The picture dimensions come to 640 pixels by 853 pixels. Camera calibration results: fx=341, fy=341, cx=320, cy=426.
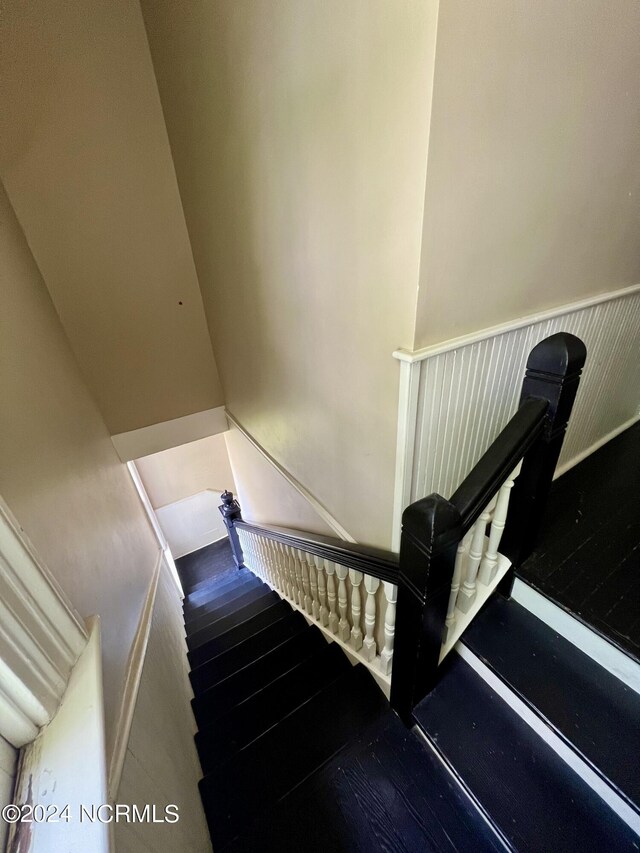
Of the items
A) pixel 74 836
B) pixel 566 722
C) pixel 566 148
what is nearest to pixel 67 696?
pixel 74 836

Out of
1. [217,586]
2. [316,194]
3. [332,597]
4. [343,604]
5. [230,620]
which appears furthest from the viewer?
[217,586]

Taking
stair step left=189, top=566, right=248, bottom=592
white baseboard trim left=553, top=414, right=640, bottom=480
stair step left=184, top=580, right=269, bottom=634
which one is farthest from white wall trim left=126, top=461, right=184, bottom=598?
white baseboard trim left=553, top=414, right=640, bottom=480

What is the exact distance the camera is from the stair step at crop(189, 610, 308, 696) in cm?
183

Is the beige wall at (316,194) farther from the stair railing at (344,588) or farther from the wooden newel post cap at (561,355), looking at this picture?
the wooden newel post cap at (561,355)

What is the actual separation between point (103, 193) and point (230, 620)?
2816 mm

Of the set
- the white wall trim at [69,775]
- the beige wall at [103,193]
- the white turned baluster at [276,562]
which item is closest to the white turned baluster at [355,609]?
the white turned baluster at [276,562]

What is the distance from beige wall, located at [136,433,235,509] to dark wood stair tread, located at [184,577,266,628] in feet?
4.55

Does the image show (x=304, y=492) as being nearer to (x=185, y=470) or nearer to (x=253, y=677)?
(x=253, y=677)

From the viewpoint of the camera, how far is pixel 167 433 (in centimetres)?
265

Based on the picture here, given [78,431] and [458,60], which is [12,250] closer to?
[78,431]

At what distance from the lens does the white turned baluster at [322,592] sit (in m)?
1.61

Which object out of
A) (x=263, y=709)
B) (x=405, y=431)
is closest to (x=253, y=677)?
(x=263, y=709)

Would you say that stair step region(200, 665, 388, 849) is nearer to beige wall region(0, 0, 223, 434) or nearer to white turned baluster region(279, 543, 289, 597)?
white turned baluster region(279, 543, 289, 597)
